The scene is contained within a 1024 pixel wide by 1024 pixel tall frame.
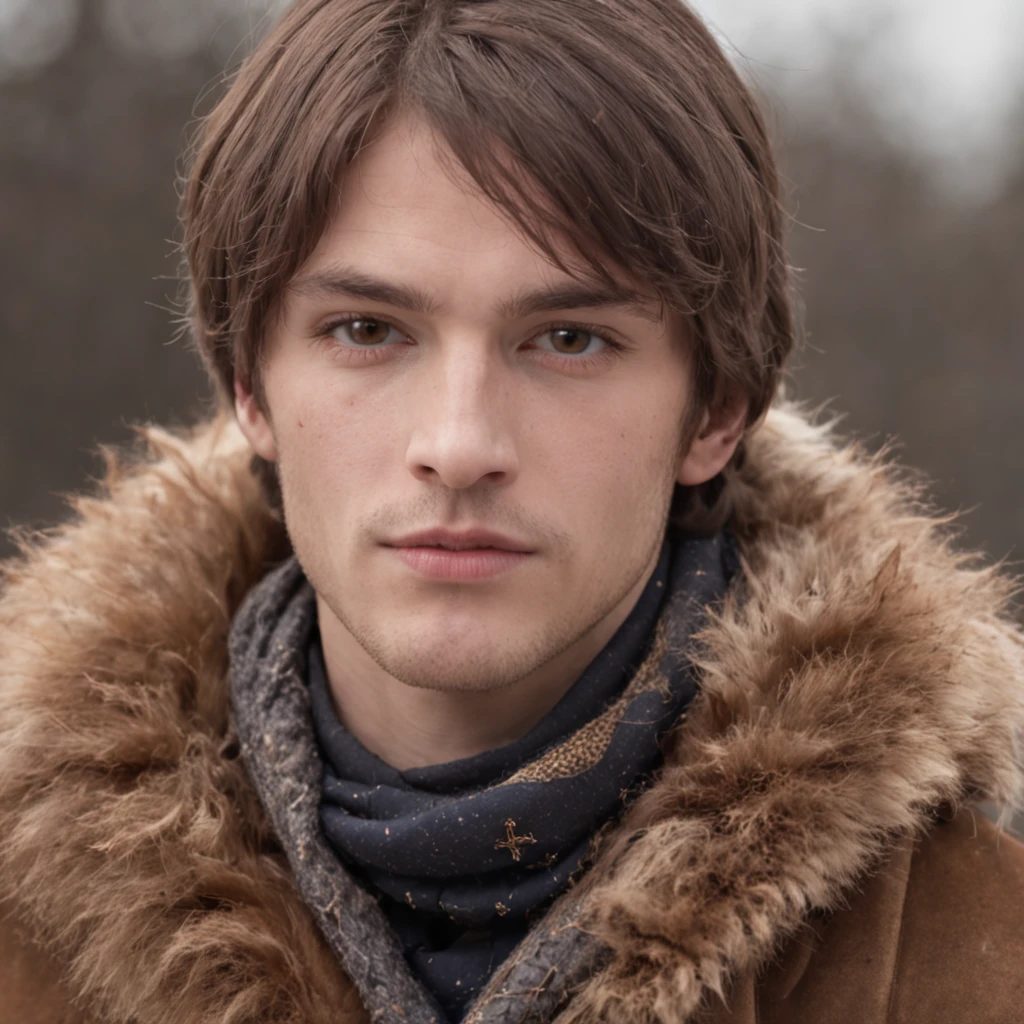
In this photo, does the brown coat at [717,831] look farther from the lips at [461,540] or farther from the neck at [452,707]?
the lips at [461,540]

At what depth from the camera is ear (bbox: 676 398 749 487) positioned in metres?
2.48

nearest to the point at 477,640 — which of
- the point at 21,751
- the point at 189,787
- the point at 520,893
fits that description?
the point at 520,893

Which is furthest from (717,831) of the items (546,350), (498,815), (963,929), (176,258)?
(176,258)

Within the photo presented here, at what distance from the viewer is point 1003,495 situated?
41.1ft

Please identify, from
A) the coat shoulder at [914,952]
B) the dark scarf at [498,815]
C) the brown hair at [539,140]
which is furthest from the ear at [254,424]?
the coat shoulder at [914,952]

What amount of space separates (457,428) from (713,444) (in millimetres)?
728

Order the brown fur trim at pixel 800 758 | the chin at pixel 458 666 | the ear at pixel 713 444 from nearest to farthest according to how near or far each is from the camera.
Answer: the brown fur trim at pixel 800 758 < the chin at pixel 458 666 < the ear at pixel 713 444

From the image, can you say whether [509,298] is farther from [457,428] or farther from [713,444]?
[713,444]

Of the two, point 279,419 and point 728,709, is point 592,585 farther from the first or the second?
point 279,419

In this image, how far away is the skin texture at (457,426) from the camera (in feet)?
6.66

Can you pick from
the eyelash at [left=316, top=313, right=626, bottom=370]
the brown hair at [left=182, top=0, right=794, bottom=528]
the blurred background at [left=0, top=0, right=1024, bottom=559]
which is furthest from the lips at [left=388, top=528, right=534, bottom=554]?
the blurred background at [left=0, top=0, right=1024, bottom=559]

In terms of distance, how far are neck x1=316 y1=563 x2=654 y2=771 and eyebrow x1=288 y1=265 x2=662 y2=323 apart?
55 centimetres

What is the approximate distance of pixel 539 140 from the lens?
2039mm

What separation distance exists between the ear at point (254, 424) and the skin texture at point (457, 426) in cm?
24
